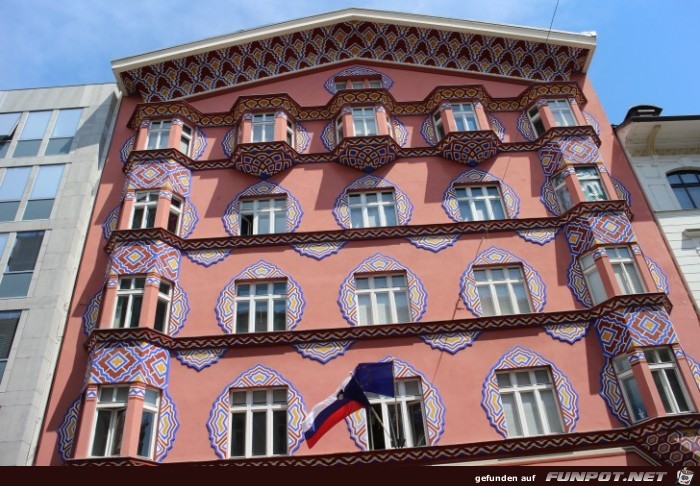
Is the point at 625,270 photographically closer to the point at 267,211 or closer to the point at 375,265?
the point at 375,265

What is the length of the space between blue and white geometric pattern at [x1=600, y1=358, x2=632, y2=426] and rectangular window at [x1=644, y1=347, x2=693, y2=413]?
3.30ft

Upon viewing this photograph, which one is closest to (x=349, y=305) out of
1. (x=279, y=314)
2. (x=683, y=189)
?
(x=279, y=314)

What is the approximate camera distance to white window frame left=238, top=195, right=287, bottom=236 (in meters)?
22.0

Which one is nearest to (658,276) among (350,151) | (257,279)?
(350,151)

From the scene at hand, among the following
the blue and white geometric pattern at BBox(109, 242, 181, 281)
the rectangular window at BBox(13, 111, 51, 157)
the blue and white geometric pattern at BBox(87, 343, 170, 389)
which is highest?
the rectangular window at BBox(13, 111, 51, 157)

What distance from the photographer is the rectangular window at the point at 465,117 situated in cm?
2417

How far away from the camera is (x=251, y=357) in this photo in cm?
1861

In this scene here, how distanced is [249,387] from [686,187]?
17851mm

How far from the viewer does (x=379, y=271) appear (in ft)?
67.0

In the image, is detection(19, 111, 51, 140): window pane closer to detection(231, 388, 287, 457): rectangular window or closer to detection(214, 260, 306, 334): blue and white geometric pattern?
detection(214, 260, 306, 334): blue and white geometric pattern

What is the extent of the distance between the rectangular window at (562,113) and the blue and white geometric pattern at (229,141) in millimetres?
12582

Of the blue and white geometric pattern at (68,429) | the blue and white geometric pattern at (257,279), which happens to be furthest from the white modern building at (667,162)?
the blue and white geometric pattern at (68,429)

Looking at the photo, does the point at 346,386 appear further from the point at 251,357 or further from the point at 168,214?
the point at 168,214

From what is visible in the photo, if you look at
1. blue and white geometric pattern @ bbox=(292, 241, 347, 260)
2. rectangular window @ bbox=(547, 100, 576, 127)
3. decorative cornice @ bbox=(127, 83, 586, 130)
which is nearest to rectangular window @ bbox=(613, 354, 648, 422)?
blue and white geometric pattern @ bbox=(292, 241, 347, 260)
